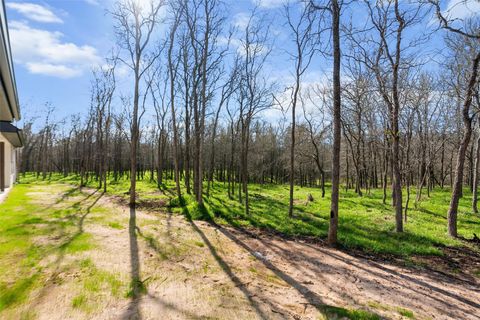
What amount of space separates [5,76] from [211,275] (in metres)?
9.91

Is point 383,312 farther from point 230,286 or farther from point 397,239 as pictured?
point 397,239

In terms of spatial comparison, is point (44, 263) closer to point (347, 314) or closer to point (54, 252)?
point (54, 252)

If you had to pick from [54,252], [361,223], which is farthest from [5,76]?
[361,223]

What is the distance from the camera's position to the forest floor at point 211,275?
4148 mm

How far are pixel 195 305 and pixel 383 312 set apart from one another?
10.1 ft

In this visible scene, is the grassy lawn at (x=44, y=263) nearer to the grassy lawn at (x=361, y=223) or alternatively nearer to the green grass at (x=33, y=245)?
the green grass at (x=33, y=245)

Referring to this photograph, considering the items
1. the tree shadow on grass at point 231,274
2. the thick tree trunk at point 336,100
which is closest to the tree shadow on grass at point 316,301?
the tree shadow on grass at point 231,274

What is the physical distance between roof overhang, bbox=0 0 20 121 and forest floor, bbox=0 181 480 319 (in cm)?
485

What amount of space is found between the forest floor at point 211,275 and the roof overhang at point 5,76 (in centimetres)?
485

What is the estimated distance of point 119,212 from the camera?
38.4 feet

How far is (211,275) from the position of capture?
5574mm

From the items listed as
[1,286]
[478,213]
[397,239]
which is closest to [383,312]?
[397,239]

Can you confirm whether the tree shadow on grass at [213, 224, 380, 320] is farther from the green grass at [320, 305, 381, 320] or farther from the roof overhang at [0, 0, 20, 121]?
the roof overhang at [0, 0, 20, 121]

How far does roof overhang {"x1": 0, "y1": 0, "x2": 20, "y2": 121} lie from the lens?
664cm
